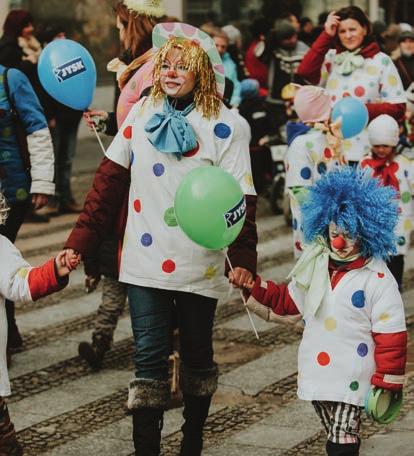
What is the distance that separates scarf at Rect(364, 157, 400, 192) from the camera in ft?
27.2

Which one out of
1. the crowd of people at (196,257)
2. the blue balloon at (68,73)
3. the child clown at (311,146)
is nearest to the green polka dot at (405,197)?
the child clown at (311,146)

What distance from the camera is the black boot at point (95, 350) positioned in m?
7.61

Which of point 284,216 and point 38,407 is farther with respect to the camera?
point 284,216

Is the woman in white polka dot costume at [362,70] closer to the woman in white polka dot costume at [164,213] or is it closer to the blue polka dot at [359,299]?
the woman in white polka dot costume at [164,213]

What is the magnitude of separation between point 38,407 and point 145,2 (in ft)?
7.31

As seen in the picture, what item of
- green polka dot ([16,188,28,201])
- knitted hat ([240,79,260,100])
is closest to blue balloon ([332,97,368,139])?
green polka dot ([16,188,28,201])

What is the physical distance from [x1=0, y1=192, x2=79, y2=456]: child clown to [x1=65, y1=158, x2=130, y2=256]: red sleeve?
230mm

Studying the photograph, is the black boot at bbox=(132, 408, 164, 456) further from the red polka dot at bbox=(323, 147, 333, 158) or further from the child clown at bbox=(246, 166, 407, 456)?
the red polka dot at bbox=(323, 147, 333, 158)

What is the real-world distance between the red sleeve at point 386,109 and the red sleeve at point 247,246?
325cm

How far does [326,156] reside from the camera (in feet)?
27.2

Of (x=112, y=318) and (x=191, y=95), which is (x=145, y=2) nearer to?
(x=191, y=95)

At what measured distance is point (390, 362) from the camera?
5043 mm

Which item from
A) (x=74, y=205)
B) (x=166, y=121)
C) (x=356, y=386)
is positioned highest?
(x=166, y=121)

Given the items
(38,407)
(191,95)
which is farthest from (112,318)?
(191,95)
